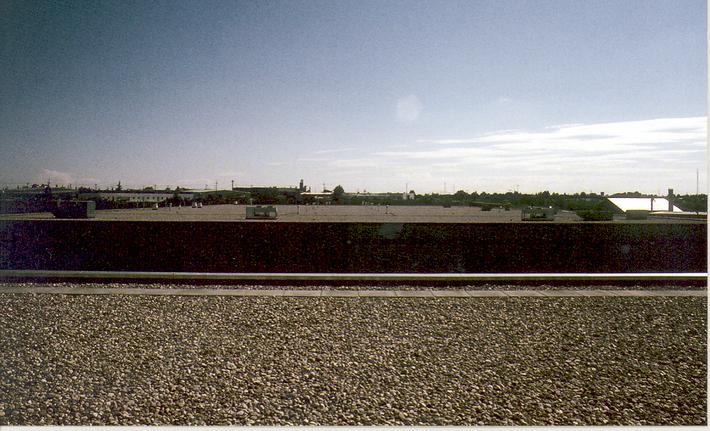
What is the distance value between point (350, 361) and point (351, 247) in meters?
9.79

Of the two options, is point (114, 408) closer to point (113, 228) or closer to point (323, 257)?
point (323, 257)

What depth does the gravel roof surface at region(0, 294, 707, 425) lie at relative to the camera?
394 centimetres

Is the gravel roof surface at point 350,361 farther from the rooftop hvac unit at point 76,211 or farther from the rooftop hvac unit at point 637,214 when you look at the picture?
the rooftop hvac unit at point 637,214

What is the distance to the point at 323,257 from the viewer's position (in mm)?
13164

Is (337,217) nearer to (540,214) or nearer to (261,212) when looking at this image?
(261,212)

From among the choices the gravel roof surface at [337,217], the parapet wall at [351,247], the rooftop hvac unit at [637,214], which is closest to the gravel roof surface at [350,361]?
the parapet wall at [351,247]

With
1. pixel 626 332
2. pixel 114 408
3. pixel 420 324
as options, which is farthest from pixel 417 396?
pixel 626 332

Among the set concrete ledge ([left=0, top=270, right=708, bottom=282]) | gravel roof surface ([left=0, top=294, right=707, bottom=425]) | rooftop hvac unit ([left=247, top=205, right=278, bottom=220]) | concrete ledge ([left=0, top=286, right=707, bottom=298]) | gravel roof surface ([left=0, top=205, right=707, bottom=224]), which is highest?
rooftop hvac unit ([left=247, top=205, right=278, bottom=220])

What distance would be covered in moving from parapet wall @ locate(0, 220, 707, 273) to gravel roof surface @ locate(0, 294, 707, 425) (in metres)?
4.36

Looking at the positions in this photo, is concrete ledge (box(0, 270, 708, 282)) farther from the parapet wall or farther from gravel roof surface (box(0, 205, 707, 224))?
gravel roof surface (box(0, 205, 707, 224))

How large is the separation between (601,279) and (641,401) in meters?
5.27

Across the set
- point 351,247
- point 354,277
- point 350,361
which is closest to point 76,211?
point 351,247

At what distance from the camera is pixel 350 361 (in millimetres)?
5027

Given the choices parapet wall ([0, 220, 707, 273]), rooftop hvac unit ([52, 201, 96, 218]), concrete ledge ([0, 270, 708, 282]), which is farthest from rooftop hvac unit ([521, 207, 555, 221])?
rooftop hvac unit ([52, 201, 96, 218])
